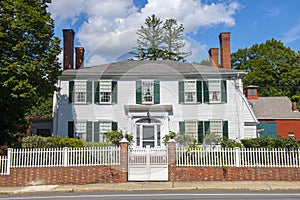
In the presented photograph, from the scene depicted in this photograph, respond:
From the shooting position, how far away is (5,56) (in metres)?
14.3

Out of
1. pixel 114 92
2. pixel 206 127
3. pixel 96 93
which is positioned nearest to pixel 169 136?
pixel 206 127

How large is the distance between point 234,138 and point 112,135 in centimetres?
775

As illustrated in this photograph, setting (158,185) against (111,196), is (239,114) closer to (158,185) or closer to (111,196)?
(158,185)

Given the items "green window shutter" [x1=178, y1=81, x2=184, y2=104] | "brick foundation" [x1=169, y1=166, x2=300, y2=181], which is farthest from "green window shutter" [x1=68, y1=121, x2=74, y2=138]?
"brick foundation" [x1=169, y1=166, x2=300, y2=181]

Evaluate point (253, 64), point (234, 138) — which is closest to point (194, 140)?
point (234, 138)

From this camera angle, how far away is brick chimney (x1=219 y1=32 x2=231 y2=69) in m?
21.6

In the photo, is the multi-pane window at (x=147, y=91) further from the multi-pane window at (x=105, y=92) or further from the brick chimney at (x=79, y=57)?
the brick chimney at (x=79, y=57)

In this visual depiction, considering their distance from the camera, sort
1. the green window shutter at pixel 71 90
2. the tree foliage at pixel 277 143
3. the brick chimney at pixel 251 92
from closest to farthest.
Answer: the tree foliage at pixel 277 143 < the green window shutter at pixel 71 90 < the brick chimney at pixel 251 92

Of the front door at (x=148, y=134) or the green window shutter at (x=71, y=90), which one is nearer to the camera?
the front door at (x=148, y=134)

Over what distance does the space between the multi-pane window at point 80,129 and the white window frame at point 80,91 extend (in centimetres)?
143

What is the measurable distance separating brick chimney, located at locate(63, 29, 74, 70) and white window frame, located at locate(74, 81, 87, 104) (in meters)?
2.32

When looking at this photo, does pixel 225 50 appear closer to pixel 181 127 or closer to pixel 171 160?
pixel 181 127

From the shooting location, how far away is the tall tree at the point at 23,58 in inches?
555

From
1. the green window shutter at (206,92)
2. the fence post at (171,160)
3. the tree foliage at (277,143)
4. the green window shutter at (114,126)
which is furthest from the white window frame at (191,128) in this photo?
the fence post at (171,160)
